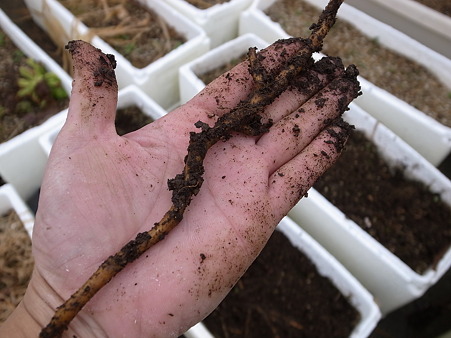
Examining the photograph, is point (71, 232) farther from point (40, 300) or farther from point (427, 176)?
point (427, 176)

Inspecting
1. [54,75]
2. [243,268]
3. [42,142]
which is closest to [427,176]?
[243,268]

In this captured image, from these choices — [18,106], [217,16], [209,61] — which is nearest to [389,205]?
[209,61]

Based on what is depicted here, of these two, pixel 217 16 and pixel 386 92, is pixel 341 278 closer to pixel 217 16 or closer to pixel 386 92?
pixel 386 92

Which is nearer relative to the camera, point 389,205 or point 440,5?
point 389,205

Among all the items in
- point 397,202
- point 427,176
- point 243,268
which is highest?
point 243,268

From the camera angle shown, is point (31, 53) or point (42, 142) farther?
point (31, 53)

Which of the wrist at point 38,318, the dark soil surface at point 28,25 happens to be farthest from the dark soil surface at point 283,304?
the dark soil surface at point 28,25
